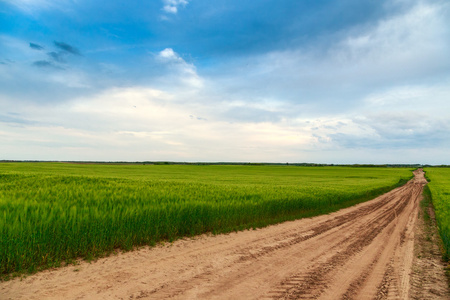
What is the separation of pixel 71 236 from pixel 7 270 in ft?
4.63

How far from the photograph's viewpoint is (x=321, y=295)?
16.8ft

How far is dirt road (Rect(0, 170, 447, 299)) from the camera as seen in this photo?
507 cm

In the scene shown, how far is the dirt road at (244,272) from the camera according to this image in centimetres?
507

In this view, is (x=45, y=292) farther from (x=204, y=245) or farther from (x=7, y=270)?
(x=204, y=245)

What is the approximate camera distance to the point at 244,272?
614cm

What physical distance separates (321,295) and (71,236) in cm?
651

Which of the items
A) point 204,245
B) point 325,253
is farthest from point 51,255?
point 325,253

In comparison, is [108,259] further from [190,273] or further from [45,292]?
[190,273]

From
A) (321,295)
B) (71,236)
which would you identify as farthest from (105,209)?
(321,295)

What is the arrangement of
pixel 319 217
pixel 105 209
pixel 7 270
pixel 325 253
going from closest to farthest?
1. pixel 7 270
2. pixel 325 253
3. pixel 105 209
4. pixel 319 217

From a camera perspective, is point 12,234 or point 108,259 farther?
point 108,259

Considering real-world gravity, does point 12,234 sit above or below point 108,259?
Answer: above

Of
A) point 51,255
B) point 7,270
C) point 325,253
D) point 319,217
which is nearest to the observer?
point 7,270

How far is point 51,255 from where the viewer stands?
255 inches
